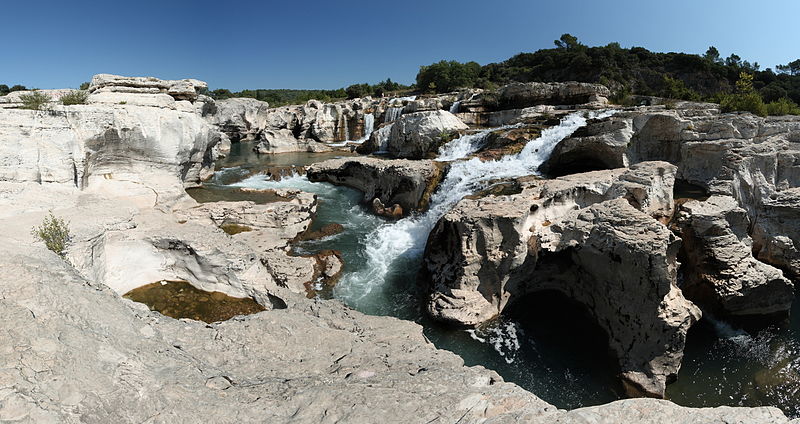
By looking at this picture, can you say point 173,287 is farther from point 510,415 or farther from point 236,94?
point 236,94

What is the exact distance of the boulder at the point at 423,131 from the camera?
22625mm

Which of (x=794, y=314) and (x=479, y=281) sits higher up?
(x=479, y=281)

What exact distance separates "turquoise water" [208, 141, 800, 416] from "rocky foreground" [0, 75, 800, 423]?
476mm

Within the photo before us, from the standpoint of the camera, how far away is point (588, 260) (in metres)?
8.24

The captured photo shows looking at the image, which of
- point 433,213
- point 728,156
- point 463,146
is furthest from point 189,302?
point 728,156

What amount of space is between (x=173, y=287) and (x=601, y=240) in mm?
9065

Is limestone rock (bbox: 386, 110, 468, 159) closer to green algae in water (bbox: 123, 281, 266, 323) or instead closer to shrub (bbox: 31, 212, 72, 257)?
green algae in water (bbox: 123, 281, 266, 323)

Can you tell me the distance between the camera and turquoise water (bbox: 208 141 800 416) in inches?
274

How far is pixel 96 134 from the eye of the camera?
11.5 metres

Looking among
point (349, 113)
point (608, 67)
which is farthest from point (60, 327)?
point (608, 67)

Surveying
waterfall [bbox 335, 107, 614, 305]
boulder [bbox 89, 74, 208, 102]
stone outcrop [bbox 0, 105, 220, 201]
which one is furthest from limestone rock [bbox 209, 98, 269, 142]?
waterfall [bbox 335, 107, 614, 305]

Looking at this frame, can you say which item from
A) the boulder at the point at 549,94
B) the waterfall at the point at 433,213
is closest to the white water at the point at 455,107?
the boulder at the point at 549,94

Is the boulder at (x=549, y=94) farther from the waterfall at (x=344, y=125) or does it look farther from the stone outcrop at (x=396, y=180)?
the stone outcrop at (x=396, y=180)

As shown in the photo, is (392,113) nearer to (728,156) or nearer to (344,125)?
(344,125)
